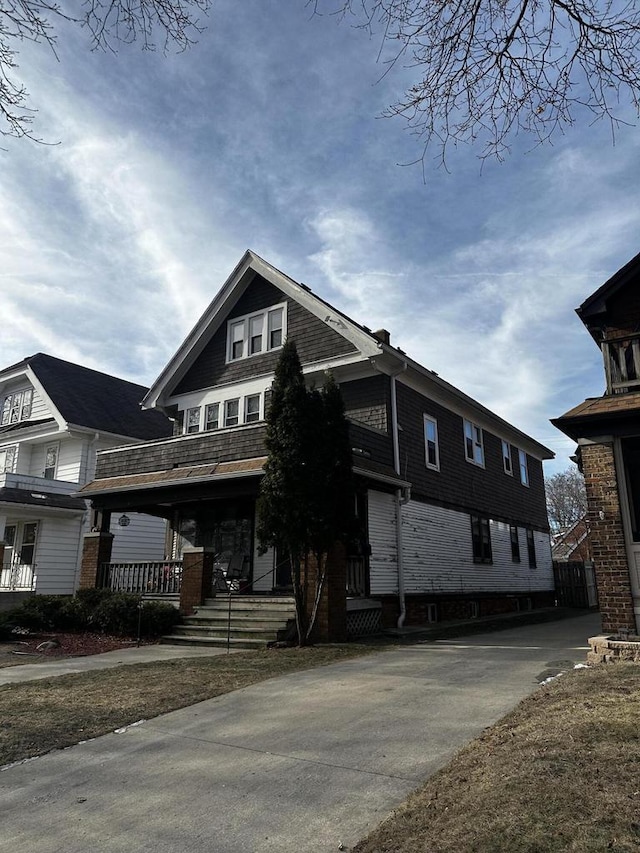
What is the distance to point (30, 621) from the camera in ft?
46.4

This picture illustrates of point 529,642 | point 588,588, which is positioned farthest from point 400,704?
point 588,588

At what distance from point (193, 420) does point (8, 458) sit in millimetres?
9785

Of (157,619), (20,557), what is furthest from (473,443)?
(20,557)

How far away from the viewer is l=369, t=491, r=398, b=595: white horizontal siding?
14648 mm

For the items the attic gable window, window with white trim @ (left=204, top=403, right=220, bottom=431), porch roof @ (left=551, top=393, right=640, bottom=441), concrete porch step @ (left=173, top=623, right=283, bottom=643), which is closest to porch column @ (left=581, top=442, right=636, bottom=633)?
porch roof @ (left=551, top=393, right=640, bottom=441)

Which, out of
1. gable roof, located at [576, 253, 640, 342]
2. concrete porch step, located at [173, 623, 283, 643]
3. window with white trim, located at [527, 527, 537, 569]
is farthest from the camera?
window with white trim, located at [527, 527, 537, 569]

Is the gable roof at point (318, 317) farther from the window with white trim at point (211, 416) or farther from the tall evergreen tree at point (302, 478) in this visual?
the tall evergreen tree at point (302, 478)

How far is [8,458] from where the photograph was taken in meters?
24.4

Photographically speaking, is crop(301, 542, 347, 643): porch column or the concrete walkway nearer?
the concrete walkway

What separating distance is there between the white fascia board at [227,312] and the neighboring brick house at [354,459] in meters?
0.04

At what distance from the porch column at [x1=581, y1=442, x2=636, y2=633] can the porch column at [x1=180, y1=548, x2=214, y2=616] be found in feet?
26.5

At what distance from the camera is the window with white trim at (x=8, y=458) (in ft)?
79.1

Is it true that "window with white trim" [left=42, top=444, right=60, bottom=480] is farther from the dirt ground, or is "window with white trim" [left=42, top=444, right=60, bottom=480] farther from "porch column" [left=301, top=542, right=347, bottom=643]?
"porch column" [left=301, top=542, right=347, bottom=643]

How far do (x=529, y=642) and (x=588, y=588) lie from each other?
1707 centimetres
